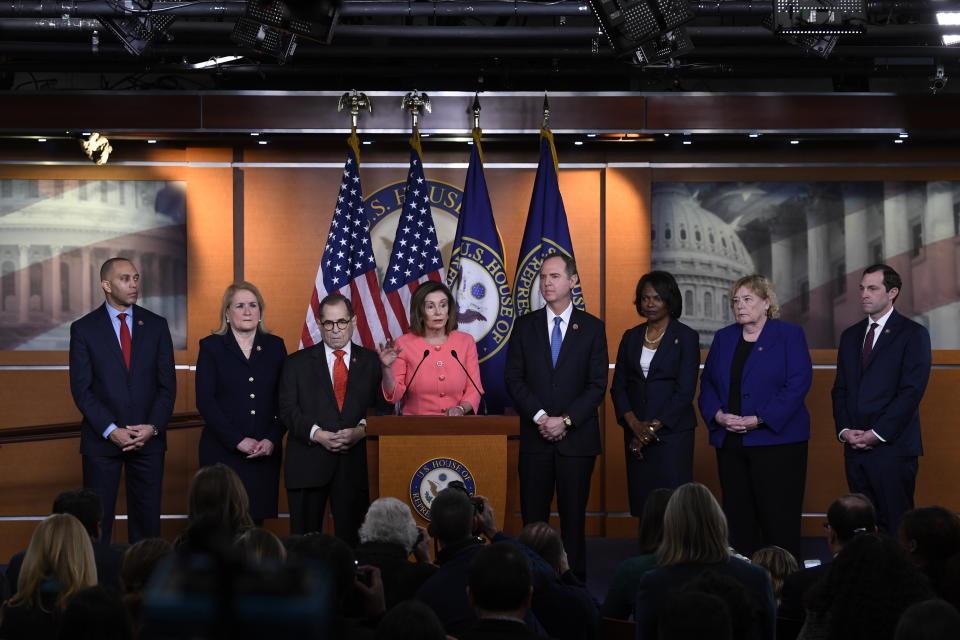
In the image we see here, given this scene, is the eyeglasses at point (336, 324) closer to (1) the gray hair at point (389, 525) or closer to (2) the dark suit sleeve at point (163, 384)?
(2) the dark suit sleeve at point (163, 384)

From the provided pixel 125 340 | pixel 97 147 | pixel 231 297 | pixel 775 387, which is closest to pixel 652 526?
pixel 775 387

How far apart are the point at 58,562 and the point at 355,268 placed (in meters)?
4.22

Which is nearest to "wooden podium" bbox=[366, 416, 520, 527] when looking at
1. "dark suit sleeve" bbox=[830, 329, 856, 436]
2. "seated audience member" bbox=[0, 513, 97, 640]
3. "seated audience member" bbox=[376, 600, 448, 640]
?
"dark suit sleeve" bbox=[830, 329, 856, 436]

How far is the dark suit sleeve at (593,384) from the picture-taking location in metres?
5.85

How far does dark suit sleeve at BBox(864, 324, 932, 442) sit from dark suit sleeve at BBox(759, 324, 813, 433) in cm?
41

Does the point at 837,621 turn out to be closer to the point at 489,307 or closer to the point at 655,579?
the point at 655,579

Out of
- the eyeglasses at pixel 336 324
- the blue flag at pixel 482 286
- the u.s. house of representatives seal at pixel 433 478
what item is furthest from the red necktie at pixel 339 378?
the blue flag at pixel 482 286

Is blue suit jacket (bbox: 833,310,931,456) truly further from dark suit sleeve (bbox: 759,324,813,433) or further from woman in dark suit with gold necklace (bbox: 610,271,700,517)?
woman in dark suit with gold necklace (bbox: 610,271,700,517)

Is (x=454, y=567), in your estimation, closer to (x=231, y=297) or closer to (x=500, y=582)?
(x=500, y=582)

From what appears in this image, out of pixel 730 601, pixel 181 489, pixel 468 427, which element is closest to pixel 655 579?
pixel 730 601

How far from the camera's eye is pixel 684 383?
602 centimetres

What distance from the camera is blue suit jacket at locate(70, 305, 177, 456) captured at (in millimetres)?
5957

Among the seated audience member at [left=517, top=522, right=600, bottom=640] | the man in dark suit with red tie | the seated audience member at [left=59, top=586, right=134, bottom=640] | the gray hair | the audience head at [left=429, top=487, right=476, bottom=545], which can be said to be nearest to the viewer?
the seated audience member at [left=59, top=586, right=134, bottom=640]

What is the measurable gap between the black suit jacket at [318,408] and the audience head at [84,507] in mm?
1779
